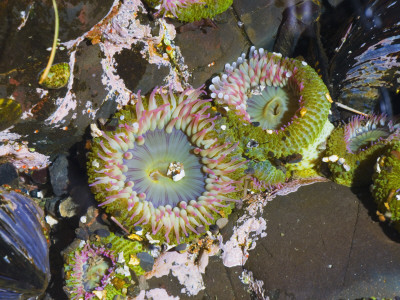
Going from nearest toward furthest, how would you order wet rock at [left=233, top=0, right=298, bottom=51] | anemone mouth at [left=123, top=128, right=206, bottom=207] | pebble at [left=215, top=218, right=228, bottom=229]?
anemone mouth at [left=123, top=128, right=206, bottom=207] < pebble at [left=215, top=218, right=228, bottom=229] < wet rock at [left=233, top=0, right=298, bottom=51]

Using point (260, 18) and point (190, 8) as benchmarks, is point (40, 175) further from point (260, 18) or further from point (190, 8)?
point (260, 18)

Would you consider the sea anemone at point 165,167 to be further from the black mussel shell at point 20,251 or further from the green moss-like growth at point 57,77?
the black mussel shell at point 20,251

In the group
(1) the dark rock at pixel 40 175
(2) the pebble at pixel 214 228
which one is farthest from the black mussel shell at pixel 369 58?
(1) the dark rock at pixel 40 175

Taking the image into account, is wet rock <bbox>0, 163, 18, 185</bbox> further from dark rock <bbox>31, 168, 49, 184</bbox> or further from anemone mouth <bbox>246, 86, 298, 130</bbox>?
anemone mouth <bbox>246, 86, 298, 130</bbox>

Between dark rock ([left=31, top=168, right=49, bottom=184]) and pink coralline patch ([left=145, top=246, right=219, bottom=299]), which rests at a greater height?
dark rock ([left=31, top=168, right=49, bottom=184])

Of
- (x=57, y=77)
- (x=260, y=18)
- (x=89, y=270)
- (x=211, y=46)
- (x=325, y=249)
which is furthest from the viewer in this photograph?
(x=260, y=18)

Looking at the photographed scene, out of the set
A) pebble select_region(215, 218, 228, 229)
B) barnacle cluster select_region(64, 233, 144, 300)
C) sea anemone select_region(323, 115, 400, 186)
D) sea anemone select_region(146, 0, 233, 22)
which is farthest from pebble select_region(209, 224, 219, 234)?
sea anemone select_region(146, 0, 233, 22)

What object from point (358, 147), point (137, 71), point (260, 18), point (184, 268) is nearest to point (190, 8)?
point (137, 71)
